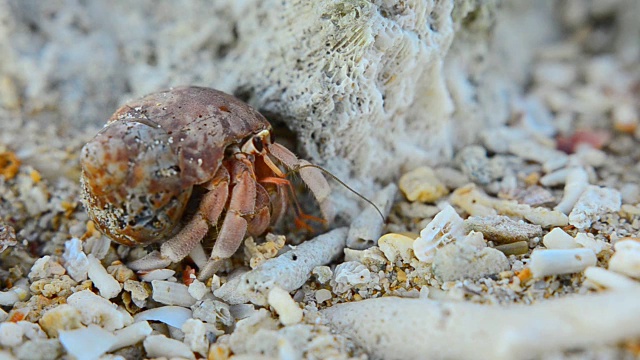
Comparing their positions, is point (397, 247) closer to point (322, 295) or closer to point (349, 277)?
point (349, 277)

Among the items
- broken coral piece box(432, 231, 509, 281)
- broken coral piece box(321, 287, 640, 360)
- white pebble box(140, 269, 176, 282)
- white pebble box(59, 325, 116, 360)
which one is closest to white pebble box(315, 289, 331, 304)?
→ broken coral piece box(321, 287, 640, 360)

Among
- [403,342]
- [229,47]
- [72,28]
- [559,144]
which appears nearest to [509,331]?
[403,342]

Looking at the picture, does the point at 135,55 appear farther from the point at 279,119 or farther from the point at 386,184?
the point at 386,184

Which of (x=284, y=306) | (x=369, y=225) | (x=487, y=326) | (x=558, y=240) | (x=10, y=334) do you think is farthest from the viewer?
(x=369, y=225)

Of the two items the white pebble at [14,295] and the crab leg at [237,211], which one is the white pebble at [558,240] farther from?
the white pebble at [14,295]

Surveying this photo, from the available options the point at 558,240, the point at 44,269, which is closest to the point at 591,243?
the point at 558,240

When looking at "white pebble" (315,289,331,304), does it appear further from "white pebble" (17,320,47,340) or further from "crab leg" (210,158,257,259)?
"white pebble" (17,320,47,340)
